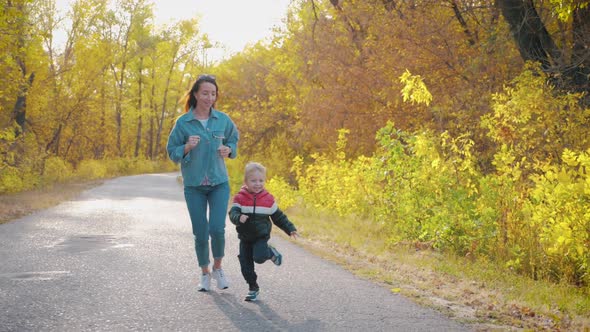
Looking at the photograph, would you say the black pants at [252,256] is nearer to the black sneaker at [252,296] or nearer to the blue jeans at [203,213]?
the black sneaker at [252,296]

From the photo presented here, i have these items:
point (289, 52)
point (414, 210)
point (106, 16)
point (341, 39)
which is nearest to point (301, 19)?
point (289, 52)

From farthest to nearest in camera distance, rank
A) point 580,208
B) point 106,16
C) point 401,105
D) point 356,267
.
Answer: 1. point 106,16
2. point 401,105
3. point 356,267
4. point 580,208

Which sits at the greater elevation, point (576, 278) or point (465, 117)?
point (465, 117)

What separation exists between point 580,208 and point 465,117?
6.37m

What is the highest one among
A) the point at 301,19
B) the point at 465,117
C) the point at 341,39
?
the point at 301,19

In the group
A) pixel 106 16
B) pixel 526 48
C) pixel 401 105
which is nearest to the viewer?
pixel 526 48

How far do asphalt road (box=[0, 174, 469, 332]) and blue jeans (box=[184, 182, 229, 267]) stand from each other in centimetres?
42

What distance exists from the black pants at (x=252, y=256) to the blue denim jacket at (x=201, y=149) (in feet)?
2.35

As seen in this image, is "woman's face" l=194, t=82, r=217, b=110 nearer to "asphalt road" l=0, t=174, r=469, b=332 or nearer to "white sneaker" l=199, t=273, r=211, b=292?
"white sneaker" l=199, t=273, r=211, b=292

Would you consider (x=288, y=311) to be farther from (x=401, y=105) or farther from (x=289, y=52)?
(x=289, y=52)

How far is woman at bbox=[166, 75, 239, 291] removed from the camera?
229 inches

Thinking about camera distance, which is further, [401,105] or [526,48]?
[401,105]

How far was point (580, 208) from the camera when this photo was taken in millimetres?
6094

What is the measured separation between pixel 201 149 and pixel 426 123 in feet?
31.1
